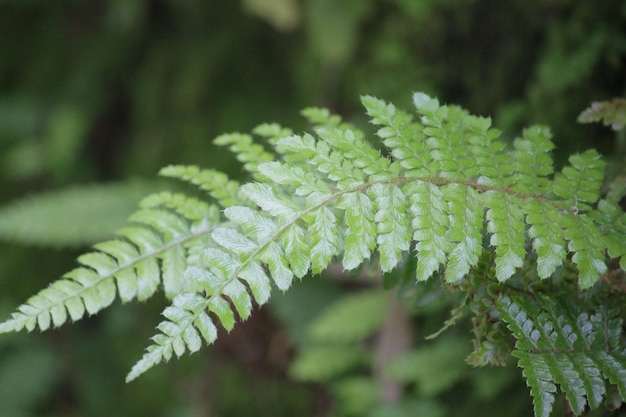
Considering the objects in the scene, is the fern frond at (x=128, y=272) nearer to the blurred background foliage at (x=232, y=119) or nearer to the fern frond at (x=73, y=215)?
the blurred background foliage at (x=232, y=119)

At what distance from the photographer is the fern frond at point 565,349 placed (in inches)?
39.8

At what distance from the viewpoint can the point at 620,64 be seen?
1773mm

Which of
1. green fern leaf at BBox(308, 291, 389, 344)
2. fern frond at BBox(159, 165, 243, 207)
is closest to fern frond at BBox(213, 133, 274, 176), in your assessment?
fern frond at BBox(159, 165, 243, 207)

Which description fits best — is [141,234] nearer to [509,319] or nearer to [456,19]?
[509,319]

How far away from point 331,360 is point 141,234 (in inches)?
56.0

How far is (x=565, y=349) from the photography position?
3.54 ft

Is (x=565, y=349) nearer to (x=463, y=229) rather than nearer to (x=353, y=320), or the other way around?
(x=463, y=229)

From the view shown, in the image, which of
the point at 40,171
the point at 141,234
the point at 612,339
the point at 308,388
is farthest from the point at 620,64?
the point at 40,171

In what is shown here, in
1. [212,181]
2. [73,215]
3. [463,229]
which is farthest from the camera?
[73,215]

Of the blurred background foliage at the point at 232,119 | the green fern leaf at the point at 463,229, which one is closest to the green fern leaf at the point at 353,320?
the blurred background foliage at the point at 232,119

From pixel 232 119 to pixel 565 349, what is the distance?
2.37 meters

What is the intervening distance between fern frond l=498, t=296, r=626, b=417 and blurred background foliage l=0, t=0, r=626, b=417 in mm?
704

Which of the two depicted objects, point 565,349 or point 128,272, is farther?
point 128,272

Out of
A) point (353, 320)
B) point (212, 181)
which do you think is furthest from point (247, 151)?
point (353, 320)
